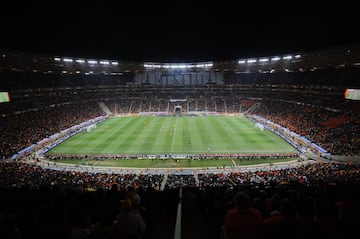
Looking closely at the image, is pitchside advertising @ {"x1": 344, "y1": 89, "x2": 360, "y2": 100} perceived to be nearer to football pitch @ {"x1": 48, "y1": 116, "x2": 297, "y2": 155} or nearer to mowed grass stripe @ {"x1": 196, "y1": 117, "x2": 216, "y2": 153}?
football pitch @ {"x1": 48, "y1": 116, "x2": 297, "y2": 155}

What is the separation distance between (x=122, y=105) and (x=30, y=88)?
29378mm

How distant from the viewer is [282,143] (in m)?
42.2

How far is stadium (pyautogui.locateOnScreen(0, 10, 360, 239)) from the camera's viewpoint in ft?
16.6

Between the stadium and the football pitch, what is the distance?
212mm

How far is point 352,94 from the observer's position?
45594 mm

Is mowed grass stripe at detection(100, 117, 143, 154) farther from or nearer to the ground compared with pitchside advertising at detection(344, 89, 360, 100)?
nearer to the ground

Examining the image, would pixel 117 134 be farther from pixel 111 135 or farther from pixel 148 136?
pixel 148 136

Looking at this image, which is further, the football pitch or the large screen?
the large screen

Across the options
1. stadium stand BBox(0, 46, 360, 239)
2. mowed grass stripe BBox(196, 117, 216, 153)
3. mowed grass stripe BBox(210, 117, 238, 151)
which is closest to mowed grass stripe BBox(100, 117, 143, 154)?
stadium stand BBox(0, 46, 360, 239)

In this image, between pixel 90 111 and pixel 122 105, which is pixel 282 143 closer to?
pixel 90 111

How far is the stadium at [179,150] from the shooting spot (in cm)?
507

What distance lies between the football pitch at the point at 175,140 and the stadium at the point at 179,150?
0.70 ft

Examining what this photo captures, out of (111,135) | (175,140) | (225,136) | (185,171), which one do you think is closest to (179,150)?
(175,140)

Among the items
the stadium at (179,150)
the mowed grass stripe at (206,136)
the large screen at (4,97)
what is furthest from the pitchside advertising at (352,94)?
the large screen at (4,97)
